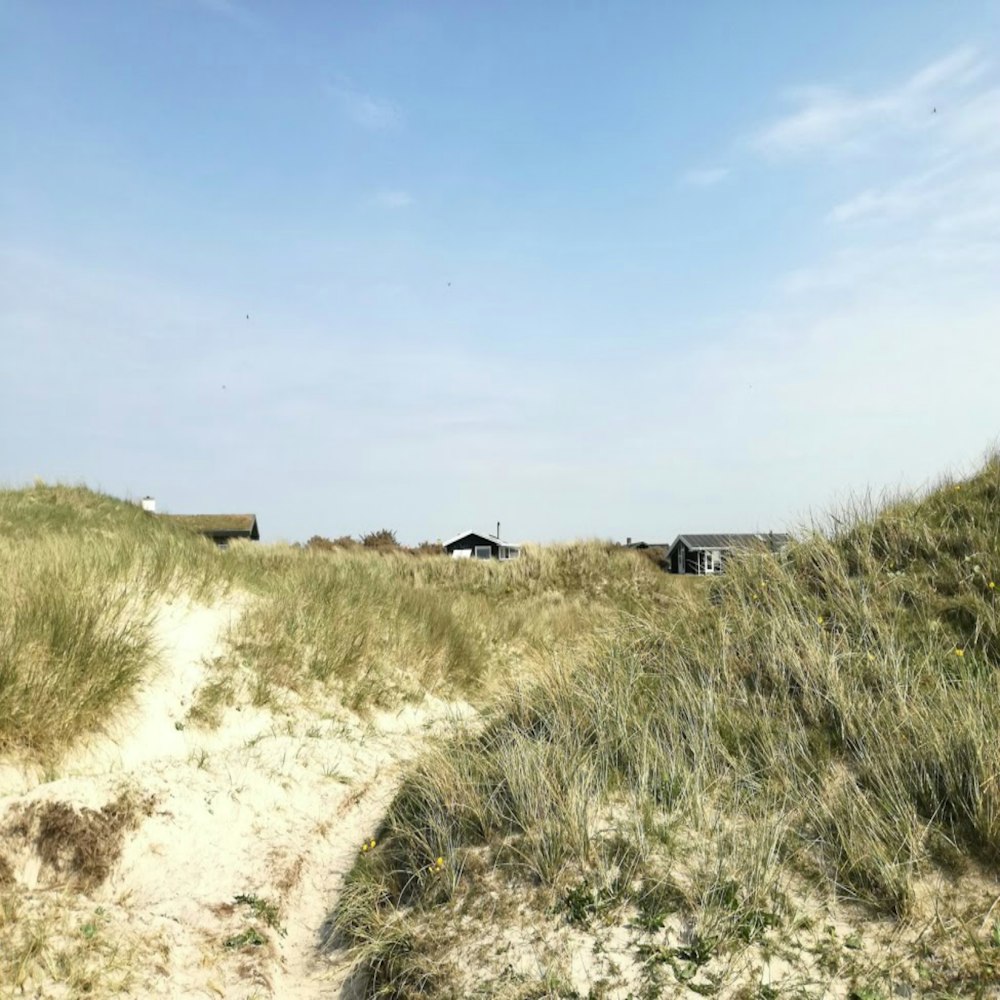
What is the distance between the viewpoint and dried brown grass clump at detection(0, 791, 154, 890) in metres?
5.81

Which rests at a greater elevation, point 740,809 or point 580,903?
point 740,809

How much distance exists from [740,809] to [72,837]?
479cm

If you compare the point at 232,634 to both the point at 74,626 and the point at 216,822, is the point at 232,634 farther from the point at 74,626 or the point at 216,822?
the point at 216,822

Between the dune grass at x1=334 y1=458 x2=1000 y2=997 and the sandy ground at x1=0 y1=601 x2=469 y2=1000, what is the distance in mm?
585

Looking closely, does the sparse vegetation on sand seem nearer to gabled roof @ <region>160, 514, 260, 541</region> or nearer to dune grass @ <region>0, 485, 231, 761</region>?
dune grass @ <region>0, 485, 231, 761</region>

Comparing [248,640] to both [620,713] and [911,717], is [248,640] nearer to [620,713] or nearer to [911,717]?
[620,713]

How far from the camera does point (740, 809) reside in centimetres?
535

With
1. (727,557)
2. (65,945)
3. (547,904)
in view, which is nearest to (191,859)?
(65,945)

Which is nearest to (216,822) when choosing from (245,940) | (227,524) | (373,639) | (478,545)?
(245,940)

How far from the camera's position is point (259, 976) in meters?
5.29

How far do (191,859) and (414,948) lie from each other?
2403 millimetres

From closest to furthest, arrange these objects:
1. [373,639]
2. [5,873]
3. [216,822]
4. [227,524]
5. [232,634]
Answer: [5,873], [216,822], [232,634], [373,639], [227,524]

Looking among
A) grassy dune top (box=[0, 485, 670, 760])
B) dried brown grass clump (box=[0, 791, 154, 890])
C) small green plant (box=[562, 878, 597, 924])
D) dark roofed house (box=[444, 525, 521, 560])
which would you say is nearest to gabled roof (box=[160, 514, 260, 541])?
dark roofed house (box=[444, 525, 521, 560])

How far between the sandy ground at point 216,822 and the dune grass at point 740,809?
585mm
